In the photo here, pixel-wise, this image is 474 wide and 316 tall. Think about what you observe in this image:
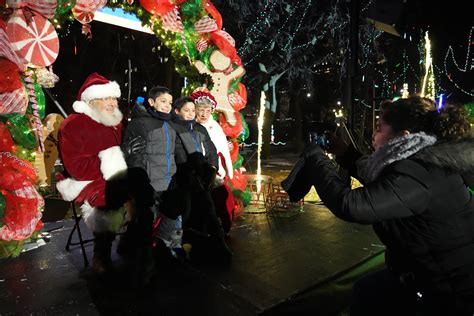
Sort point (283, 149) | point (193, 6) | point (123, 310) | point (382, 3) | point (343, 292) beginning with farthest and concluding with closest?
point (283, 149) → point (382, 3) → point (193, 6) → point (343, 292) → point (123, 310)

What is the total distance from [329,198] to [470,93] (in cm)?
1310

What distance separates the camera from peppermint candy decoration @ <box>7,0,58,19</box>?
12.1 ft

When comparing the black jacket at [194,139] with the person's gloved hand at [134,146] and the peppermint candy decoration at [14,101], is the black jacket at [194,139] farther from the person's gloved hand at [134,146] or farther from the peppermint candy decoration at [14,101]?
the peppermint candy decoration at [14,101]

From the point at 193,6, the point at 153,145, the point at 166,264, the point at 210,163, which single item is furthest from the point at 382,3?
the point at 166,264

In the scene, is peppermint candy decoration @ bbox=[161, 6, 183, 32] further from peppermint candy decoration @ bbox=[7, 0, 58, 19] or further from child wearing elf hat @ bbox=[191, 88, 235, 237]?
peppermint candy decoration @ bbox=[7, 0, 58, 19]

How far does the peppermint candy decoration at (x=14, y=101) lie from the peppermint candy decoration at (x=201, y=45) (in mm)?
3048

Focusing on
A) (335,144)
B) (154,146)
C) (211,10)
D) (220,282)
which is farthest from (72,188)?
(211,10)

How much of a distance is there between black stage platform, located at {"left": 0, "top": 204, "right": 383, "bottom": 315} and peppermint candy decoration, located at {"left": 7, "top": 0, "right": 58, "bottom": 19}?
2.87m

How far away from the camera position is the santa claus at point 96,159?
3.28m

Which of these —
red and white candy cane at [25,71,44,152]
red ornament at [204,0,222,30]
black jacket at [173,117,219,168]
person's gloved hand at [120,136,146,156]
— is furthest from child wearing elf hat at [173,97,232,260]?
red ornament at [204,0,222,30]

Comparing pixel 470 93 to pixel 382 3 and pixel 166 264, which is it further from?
pixel 166 264

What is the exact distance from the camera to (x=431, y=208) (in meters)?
1.58

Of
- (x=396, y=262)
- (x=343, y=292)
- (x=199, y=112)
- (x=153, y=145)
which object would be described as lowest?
(x=343, y=292)

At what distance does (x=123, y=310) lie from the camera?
284cm
